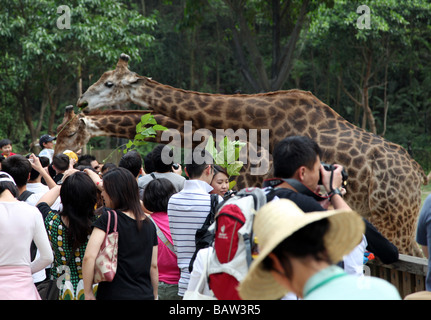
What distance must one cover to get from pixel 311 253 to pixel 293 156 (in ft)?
3.85

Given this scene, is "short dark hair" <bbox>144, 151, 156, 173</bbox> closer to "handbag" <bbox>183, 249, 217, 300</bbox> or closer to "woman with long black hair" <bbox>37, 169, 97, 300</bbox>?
"woman with long black hair" <bbox>37, 169, 97, 300</bbox>

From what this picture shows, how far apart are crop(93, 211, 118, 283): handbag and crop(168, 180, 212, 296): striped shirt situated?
77 centimetres

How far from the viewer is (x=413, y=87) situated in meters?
25.9

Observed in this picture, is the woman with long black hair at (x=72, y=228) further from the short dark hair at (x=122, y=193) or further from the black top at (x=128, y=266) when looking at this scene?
the black top at (x=128, y=266)

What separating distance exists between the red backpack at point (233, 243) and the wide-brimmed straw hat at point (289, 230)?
623mm

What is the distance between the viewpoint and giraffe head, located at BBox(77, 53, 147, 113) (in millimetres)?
8164

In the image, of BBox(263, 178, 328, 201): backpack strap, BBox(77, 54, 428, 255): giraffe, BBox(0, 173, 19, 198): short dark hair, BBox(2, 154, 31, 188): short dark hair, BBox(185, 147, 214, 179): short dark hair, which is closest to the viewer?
BBox(263, 178, 328, 201): backpack strap

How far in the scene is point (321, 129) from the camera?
7281 mm

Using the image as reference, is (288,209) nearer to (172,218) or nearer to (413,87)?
(172,218)

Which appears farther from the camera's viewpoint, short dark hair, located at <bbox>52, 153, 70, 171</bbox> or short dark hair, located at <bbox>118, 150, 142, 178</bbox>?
short dark hair, located at <bbox>52, 153, 70, 171</bbox>

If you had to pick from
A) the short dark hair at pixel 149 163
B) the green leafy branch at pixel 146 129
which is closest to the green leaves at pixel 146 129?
the green leafy branch at pixel 146 129

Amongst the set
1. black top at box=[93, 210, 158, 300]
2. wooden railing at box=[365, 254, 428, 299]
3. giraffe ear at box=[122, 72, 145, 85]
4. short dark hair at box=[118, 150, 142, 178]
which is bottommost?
wooden railing at box=[365, 254, 428, 299]

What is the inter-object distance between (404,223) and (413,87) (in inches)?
818

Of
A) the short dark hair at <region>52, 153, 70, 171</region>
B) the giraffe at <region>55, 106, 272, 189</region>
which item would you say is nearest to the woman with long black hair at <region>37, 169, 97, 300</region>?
the short dark hair at <region>52, 153, 70, 171</region>
